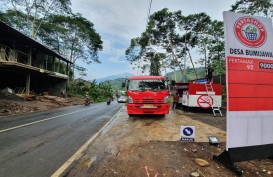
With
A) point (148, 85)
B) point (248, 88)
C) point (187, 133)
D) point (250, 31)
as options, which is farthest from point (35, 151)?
point (148, 85)

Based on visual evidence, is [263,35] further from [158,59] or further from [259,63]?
[158,59]

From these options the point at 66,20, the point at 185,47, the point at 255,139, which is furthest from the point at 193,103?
the point at 66,20

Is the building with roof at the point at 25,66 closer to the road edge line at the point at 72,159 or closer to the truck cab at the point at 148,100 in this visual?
the truck cab at the point at 148,100

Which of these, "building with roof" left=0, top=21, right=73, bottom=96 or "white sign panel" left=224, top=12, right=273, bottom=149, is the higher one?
"building with roof" left=0, top=21, right=73, bottom=96

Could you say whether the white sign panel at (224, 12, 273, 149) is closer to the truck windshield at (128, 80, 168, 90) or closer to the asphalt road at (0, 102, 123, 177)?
the asphalt road at (0, 102, 123, 177)

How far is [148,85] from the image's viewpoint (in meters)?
13.4

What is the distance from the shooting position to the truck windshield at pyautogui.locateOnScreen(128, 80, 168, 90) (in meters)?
13.2

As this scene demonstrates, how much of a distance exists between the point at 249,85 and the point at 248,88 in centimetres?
7

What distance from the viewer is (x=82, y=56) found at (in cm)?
4594

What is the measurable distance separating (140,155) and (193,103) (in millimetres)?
10330

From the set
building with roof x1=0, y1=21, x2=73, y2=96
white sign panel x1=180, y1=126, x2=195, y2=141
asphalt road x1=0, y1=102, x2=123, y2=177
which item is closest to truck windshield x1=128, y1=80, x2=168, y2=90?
asphalt road x1=0, y1=102, x2=123, y2=177

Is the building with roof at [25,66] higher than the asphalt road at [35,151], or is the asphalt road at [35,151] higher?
the building with roof at [25,66]

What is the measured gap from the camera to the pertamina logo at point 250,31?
5308 mm

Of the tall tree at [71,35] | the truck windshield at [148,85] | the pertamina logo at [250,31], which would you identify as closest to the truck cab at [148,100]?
the truck windshield at [148,85]
